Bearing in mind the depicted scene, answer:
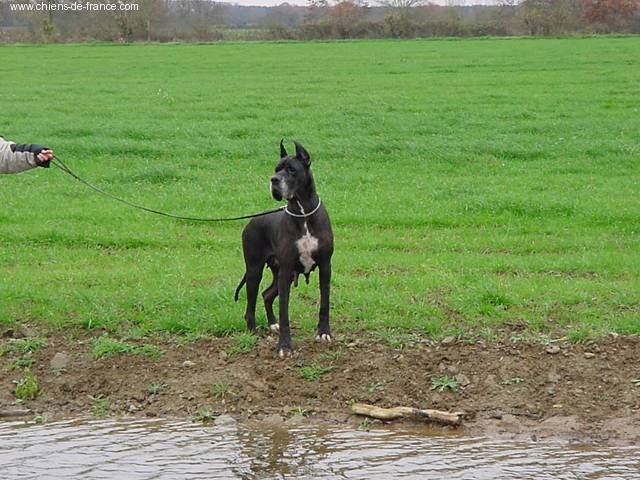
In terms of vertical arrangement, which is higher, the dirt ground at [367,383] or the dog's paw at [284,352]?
the dog's paw at [284,352]

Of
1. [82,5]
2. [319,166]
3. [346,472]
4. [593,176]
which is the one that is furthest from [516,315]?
[82,5]

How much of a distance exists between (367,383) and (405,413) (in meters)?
0.56

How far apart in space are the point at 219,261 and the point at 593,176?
757 centimetres

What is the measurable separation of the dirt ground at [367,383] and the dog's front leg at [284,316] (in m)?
0.10

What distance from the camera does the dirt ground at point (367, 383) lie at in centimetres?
798

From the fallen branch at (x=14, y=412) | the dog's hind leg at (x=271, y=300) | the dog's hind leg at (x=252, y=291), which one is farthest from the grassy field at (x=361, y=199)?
the fallen branch at (x=14, y=412)

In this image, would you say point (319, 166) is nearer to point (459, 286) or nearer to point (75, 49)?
point (459, 286)

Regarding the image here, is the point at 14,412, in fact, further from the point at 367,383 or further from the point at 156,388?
the point at 367,383

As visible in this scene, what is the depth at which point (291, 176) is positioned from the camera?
8.57m

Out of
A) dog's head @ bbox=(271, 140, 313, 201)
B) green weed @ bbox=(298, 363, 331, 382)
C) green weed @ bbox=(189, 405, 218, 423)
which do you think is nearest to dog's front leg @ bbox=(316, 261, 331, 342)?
green weed @ bbox=(298, 363, 331, 382)

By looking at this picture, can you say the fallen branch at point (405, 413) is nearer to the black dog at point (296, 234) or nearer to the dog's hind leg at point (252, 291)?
the black dog at point (296, 234)

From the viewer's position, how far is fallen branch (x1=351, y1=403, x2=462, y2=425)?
7.88m

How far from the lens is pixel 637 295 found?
32.9 ft

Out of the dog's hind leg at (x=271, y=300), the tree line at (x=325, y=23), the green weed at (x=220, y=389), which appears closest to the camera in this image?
the green weed at (x=220, y=389)
